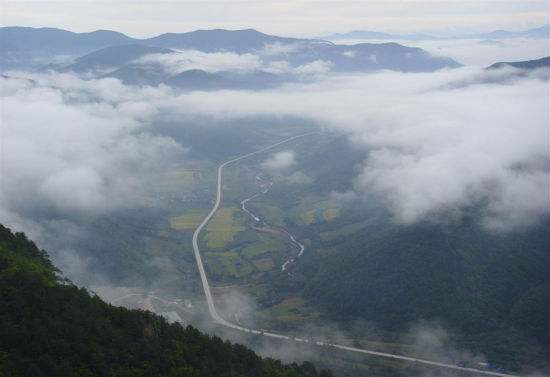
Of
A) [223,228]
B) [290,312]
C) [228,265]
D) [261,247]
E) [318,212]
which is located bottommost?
[261,247]

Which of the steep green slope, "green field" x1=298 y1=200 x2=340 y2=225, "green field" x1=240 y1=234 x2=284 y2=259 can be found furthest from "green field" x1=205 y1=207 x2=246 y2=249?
the steep green slope

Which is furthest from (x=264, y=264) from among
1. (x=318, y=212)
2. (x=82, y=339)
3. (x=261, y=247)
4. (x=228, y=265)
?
(x=82, y=339)

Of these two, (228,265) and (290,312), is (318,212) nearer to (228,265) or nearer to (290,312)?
(228,265)

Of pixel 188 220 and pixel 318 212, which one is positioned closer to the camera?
pixel 188 220

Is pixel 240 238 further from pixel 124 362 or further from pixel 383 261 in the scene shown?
pixel 124 362

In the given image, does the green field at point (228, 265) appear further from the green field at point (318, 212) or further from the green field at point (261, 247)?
the green field at point (318, 212)

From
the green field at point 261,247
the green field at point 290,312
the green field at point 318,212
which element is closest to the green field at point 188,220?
the green field at point 261,247

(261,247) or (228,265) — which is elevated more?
(228,265)
